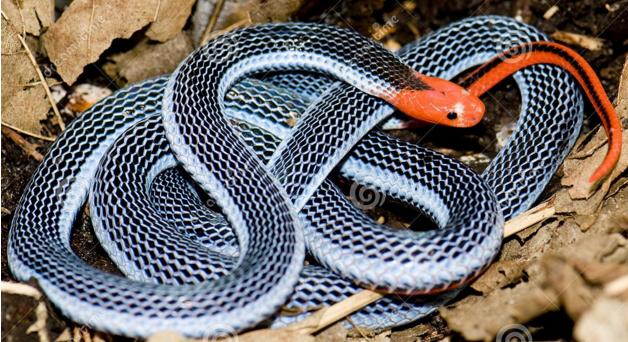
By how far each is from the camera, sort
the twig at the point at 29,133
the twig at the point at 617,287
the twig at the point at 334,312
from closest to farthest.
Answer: the twig at the point at 617,287
the twig at the point at 334,312
the twig at the point at 29,133

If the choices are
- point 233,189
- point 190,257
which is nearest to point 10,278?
point 190,257

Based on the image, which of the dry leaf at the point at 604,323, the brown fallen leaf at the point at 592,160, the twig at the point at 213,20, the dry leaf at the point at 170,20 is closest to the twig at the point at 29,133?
the dry leaf at the point at 170,20
